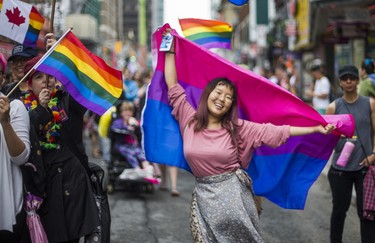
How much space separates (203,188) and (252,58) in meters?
41.2

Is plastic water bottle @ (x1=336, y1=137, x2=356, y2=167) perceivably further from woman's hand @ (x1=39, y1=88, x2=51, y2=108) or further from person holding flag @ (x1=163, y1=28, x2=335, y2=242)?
woman's hand @ (x1=39, y1=88, x2=51, y2=108)

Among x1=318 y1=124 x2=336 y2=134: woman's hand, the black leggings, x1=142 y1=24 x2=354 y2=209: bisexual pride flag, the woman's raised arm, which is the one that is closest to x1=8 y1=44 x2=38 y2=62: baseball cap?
x1=142 y1=24 x2=354 y2=209: bisexual pride flag

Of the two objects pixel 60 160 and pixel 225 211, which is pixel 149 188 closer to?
pixel 60 160

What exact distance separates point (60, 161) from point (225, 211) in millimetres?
1200

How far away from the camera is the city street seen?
6.82 m

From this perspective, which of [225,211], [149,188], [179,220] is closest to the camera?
[225,211]

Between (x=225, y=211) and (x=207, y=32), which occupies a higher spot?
(x=207, y=32)

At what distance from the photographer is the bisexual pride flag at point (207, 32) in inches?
219

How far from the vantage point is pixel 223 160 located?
159 inches

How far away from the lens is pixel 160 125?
4.64 metres

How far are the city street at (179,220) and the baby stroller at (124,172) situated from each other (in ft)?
0.48

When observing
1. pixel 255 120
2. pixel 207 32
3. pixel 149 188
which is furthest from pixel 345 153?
pixel 149 188

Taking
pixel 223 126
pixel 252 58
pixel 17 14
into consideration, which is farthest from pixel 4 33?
pixel 252 58

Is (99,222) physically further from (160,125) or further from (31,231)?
(160,125)
